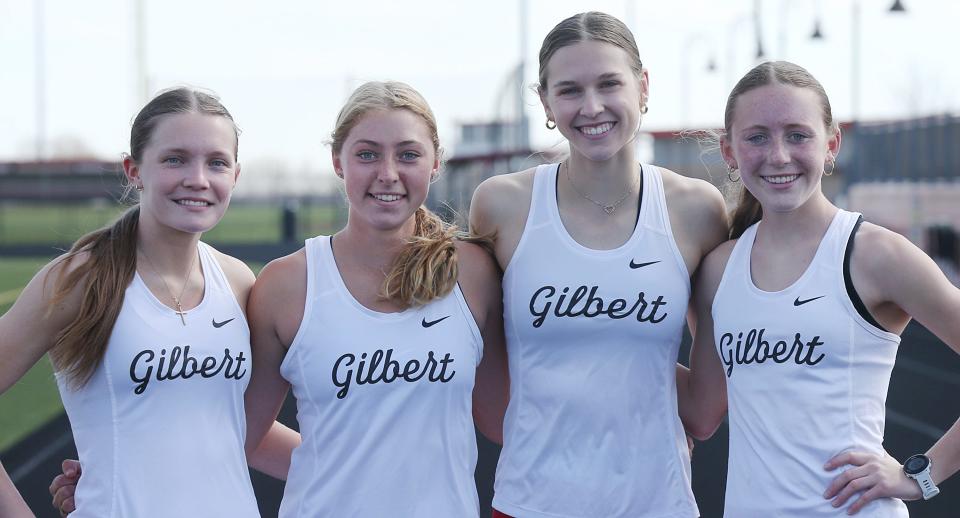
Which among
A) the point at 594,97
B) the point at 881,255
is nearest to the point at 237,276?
the point at 594,97

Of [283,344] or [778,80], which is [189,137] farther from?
[778,80]

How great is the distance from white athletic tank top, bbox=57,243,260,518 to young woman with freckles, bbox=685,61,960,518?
1.40m

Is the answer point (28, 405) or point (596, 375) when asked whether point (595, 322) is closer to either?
point (596, 375)

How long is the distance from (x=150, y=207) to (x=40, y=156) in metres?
36.5

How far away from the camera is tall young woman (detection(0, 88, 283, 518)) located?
255 cm

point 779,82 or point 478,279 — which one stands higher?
point 779,82

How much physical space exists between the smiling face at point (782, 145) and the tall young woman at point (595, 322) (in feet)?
1.08

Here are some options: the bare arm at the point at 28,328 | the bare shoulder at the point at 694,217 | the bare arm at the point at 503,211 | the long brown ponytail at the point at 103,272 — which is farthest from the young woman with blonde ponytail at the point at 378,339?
the bare shoulder at the point at 694,217

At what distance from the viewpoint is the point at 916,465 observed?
270cm

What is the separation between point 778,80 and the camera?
9.29ft

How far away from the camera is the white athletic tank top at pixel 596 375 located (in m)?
2.91

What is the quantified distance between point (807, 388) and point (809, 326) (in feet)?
0.54

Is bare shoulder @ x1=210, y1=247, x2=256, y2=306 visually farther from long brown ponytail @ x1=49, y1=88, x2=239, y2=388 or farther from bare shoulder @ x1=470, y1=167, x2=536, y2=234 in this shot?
bare shoulder @ x1=470, y1=167, x2=536, y2=234

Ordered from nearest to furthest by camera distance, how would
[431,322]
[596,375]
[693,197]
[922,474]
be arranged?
1. [922,474]
2. [431,322]
3. [596,375]
4. [693,197]
